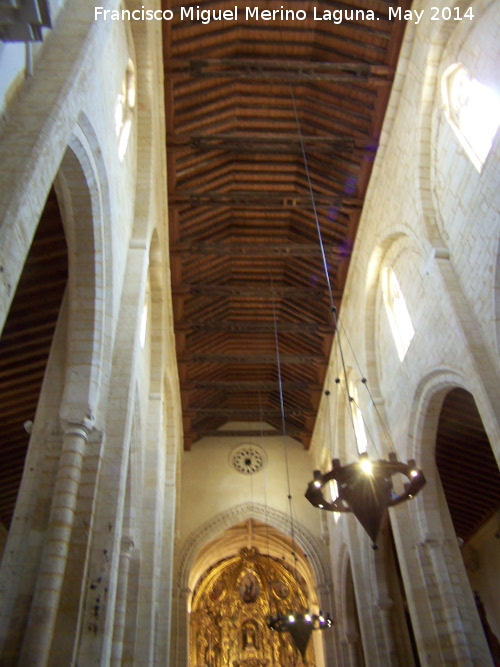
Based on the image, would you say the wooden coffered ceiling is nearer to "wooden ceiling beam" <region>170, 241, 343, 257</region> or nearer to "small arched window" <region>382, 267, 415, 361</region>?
"wooden ceiling beam" <region>170, 241, 343, 257</region>

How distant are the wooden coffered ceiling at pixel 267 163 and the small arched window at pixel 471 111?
1622 mm

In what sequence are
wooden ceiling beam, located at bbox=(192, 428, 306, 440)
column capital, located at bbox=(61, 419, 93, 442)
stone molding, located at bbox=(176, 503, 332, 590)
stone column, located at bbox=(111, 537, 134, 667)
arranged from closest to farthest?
column capital, located at bbox=(61, 419, 93, 442), stone column, located at bbox=(111, 537, 134, 667), stone molding, located at bbox=(176, 503, 332, 590), wooden ceiling beam, located at bbox=(192, 428, 306, 440)

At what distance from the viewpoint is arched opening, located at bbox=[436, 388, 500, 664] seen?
33.9ft

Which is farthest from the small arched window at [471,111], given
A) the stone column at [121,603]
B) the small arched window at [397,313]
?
the stone column at [121,603]

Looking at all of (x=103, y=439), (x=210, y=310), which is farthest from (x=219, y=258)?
(x=103, y=439)

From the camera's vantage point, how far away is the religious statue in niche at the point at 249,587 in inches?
810

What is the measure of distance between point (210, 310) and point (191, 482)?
6287mm

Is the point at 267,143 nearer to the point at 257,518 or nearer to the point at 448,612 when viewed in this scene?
the point at 448,612

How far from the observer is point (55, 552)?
505 centimetres

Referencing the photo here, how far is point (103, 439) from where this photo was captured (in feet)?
19.7

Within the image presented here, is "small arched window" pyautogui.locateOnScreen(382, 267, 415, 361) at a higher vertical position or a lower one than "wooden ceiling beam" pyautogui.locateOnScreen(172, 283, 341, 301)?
lower

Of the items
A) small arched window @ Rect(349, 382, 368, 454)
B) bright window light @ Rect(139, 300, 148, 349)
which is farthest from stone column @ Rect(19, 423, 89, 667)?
small arched window @ Rect(349, 382, 368, 454)

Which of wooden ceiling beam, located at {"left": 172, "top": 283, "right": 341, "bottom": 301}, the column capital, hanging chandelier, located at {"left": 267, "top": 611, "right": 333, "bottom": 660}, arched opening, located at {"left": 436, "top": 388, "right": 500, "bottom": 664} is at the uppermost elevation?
wooden ceiling beam, located at {"left": 172, "top": 283, "right": 341, "bottom": 301}

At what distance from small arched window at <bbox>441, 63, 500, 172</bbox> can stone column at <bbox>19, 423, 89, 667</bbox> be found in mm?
6055
